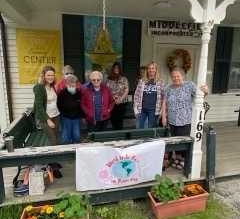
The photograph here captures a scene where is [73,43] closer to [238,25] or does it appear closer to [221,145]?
[221,145]

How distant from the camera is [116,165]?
312cm

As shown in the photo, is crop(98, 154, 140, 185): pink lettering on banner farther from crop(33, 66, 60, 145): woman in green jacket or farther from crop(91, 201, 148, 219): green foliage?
crop(33, 66, 60, 145): woman in green jacket

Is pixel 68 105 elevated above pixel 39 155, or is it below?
above

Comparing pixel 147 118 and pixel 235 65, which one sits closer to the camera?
pixel 147 118

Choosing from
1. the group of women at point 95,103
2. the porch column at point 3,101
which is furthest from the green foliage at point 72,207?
the porch column at point 3,101

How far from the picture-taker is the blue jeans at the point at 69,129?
3678 mm

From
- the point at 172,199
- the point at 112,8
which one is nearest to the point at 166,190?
the point at 172,199

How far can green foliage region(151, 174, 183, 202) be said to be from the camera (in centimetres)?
300

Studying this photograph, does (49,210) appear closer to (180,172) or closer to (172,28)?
(180,172)

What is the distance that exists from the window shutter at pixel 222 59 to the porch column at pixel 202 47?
2948 mm

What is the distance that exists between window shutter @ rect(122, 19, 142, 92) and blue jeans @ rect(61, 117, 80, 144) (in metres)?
2.12

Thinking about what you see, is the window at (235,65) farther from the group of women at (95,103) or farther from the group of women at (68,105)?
the group of women at (68,105)

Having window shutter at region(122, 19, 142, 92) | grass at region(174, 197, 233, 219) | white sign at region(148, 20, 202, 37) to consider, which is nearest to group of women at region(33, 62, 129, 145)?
grass at region(174, 197, 233, 219)

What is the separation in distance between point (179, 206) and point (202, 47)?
1830 mm
